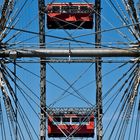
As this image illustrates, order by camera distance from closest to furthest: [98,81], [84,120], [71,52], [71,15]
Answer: [71,52], [71,15], [84,120], [98,81]

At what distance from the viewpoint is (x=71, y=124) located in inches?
1612

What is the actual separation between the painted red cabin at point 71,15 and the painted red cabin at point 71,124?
4.74 m

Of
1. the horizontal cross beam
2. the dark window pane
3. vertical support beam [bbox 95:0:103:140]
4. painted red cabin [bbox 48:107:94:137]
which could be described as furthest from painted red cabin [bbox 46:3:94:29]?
the horizontal cross beam

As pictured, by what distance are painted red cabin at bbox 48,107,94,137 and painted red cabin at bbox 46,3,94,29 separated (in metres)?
4.74

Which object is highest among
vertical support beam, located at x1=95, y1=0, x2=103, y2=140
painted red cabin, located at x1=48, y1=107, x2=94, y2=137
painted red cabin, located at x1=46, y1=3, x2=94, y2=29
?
painted red cabin, located at x1=46, y1=3, x2=94, y2=29

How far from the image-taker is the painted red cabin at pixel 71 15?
39.5 m

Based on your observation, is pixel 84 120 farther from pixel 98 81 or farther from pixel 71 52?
pixel 71 52

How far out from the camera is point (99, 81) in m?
40.9

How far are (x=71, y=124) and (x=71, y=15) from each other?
5.80 metres

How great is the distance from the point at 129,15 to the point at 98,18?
11916mm

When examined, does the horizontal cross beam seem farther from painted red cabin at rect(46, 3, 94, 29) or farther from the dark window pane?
the dark window pane

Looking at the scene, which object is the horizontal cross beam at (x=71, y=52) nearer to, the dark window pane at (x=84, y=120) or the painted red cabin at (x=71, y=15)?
the painted red cabin at (x=71, y=15)

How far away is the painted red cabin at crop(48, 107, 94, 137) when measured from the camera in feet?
133

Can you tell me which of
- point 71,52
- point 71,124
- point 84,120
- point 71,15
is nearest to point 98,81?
point 84,120
